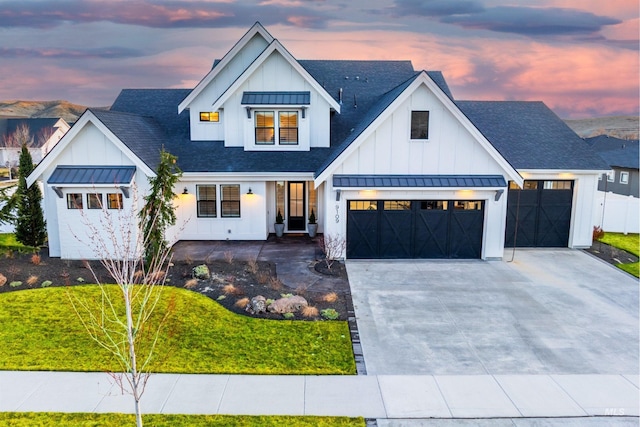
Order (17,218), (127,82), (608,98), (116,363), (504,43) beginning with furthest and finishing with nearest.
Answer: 1. (127,82)
2. (608,98)
3. (504,43)
4. (17,218)
5. (116,363)

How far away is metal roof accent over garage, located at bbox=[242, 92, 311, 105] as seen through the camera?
58.6 ft

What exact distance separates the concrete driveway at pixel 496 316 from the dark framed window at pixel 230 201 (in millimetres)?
5855

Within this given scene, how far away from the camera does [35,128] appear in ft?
191

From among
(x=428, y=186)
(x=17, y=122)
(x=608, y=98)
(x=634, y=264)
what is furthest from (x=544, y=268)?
(x=17, y=122)

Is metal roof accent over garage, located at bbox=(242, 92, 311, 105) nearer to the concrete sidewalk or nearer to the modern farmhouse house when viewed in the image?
the modern farmhouse house

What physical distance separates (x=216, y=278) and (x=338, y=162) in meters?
5.75

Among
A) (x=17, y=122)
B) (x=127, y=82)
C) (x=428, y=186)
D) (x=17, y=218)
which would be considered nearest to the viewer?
(x=428, y=186)

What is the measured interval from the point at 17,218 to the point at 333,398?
630 inches

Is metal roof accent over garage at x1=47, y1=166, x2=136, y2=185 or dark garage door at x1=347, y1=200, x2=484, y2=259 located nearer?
metal roof accent over garage at x1=47, y1=166, x2=136, y2=185

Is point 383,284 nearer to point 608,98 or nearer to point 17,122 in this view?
point 608,98

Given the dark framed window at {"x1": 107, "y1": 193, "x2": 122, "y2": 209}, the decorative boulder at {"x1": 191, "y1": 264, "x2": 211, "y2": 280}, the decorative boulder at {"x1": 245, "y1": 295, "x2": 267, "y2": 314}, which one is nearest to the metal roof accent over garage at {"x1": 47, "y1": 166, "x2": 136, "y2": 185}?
the dark framed window at {"x1": 107, "y1": 193, "x2": 122, "y2": 209}

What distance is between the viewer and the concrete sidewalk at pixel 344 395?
691cm

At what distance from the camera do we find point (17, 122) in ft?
199

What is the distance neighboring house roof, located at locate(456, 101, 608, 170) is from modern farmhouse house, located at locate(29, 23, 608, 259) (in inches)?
2.9
